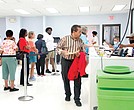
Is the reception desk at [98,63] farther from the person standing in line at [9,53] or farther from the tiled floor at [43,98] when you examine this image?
the person standing in line at [9,53]

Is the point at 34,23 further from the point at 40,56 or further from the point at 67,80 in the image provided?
the point at 67,80

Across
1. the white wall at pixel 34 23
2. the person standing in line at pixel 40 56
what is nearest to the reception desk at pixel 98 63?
the person standing in line at pixel 40 56

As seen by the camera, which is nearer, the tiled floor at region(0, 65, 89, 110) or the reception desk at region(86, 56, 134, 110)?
the reception desk at region(86, 56, 134, 110)

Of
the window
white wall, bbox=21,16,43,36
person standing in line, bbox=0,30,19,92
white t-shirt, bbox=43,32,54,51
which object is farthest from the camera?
white wall, bbox=21,16,43,36

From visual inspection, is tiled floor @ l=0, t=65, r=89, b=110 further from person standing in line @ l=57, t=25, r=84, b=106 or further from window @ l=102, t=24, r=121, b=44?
window @ l=102, t=24, r=121, b=44

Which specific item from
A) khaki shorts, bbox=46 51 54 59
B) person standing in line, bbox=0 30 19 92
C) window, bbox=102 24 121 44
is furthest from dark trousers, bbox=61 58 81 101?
window, bbox=102 24 121 44

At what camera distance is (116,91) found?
1898 mm

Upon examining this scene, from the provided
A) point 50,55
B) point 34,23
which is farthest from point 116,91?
point 34,23

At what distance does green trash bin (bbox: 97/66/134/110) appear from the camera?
186 cm

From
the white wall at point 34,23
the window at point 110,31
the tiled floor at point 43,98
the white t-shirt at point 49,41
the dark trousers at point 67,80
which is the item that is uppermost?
the white wall at point 34,23

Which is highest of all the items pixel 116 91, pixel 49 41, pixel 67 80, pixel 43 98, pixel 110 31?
pixel 110 31

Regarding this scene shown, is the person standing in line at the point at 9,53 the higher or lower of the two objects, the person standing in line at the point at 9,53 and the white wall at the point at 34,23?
the lower

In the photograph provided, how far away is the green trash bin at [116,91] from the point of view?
1.86 meters

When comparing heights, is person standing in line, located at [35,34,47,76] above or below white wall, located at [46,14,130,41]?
below
